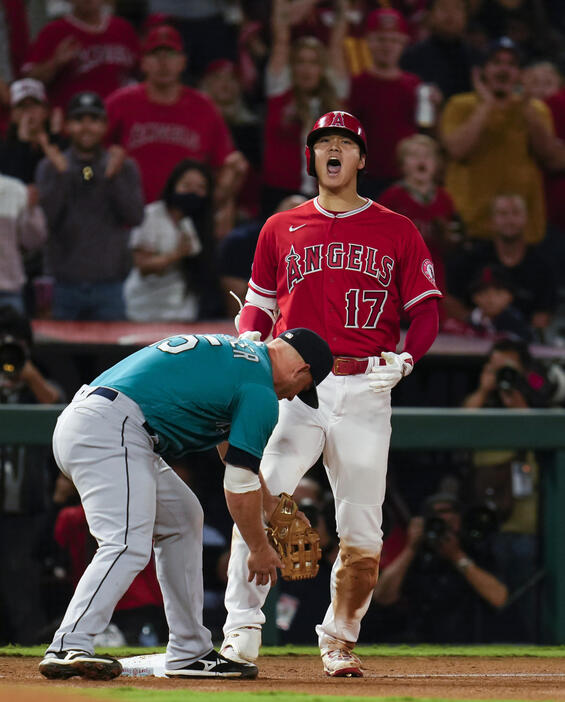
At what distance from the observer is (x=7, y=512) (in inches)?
226

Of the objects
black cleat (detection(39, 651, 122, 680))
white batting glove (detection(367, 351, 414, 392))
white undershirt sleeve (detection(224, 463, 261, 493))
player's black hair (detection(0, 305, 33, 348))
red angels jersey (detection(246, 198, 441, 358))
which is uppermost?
red angels jersey (detection(246, 198, 441, 358))

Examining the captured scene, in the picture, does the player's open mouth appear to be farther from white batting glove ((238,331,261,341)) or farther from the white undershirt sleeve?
the white undershirt sleeve

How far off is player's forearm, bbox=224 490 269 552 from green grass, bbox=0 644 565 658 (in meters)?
1.51

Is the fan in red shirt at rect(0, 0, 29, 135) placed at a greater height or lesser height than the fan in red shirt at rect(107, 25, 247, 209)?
greater

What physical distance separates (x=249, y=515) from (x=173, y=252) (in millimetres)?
4066

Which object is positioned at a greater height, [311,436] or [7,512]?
[311,436]

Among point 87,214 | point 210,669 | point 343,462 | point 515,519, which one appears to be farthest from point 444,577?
point 87,214

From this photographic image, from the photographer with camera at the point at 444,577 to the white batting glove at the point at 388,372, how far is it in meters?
1.75

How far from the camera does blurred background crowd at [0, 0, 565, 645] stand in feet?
19.5

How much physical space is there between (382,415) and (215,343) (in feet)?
2.90

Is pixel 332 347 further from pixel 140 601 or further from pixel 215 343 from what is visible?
pixel 140 601

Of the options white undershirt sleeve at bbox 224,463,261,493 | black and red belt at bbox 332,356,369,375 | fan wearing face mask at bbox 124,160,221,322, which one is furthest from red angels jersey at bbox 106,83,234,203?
white undershirt sleeve at bbox 224,463,261,493

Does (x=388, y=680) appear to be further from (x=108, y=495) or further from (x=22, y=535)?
(x=22, y=535)

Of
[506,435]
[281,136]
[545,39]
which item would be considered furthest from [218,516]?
[545,39]
